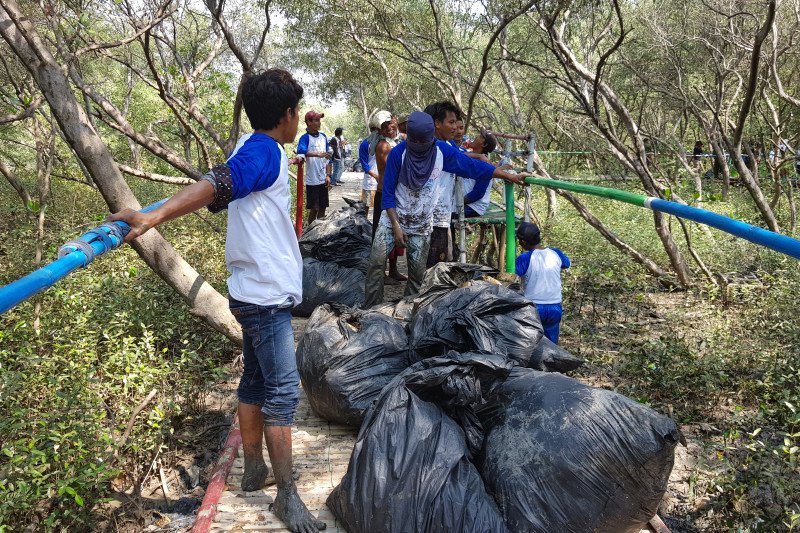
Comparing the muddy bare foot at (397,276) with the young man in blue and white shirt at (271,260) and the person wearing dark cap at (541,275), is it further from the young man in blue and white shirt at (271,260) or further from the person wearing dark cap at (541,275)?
the young man in blue and white shirt at (271,260)

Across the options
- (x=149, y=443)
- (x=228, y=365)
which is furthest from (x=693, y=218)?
(x=228, y=365)

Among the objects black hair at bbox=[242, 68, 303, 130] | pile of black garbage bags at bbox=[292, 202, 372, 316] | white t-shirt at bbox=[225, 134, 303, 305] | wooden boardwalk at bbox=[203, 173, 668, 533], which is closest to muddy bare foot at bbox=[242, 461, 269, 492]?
wooden boardwalk at bbox=[203, 173, 668, 533]

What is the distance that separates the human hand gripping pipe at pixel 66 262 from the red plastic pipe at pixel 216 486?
3.37ft

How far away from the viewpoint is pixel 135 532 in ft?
8.35

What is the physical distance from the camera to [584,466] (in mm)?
1878

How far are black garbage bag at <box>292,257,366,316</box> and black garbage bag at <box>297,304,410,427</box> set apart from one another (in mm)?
1672

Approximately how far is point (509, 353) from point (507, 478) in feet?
2.58

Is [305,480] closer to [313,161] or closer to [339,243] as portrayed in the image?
[339,243]

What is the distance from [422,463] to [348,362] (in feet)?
3.11

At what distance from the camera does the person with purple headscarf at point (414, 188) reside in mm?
3674

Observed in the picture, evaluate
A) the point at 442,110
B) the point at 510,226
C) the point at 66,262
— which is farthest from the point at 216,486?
the point at 442,110

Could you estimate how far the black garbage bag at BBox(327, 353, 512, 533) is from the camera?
6.00 feet

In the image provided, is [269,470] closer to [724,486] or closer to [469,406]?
[469,406]

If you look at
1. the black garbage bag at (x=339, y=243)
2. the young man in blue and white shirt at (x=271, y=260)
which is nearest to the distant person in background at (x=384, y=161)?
the black garbage bag at (x=339, y=243)
